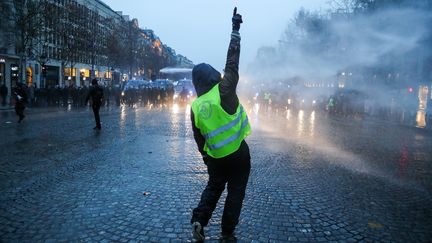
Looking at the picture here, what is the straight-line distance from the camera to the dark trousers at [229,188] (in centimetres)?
391

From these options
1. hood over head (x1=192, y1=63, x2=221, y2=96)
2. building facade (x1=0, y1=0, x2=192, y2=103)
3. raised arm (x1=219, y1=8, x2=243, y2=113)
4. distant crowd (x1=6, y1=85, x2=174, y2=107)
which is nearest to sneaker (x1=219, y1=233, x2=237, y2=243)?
raised arm (x1=219, y1=8, x2=243, y2=113)

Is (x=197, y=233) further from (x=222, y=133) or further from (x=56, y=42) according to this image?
(x=56, y=42)

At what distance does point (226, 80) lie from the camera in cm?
374

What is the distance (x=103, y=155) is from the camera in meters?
8.52

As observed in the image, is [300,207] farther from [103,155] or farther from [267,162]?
[103,155]

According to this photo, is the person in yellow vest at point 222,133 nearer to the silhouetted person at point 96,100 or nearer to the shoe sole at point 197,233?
the shoe sole at point 197,233

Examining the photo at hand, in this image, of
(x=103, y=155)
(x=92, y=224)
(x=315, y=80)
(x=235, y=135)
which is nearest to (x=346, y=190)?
(x=235, y=135)

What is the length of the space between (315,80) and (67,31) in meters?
29.9

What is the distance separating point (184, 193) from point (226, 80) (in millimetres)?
2418

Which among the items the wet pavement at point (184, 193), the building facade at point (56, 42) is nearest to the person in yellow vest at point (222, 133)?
the wet pavement at point (184, 193)

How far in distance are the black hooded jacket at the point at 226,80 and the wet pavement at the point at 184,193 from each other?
132 cm

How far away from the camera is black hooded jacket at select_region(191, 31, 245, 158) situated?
3.74 meters

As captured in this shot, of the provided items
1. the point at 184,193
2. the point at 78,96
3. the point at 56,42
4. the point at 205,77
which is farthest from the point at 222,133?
the point at 56,42

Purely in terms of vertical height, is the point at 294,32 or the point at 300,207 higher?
the point at 294,32
